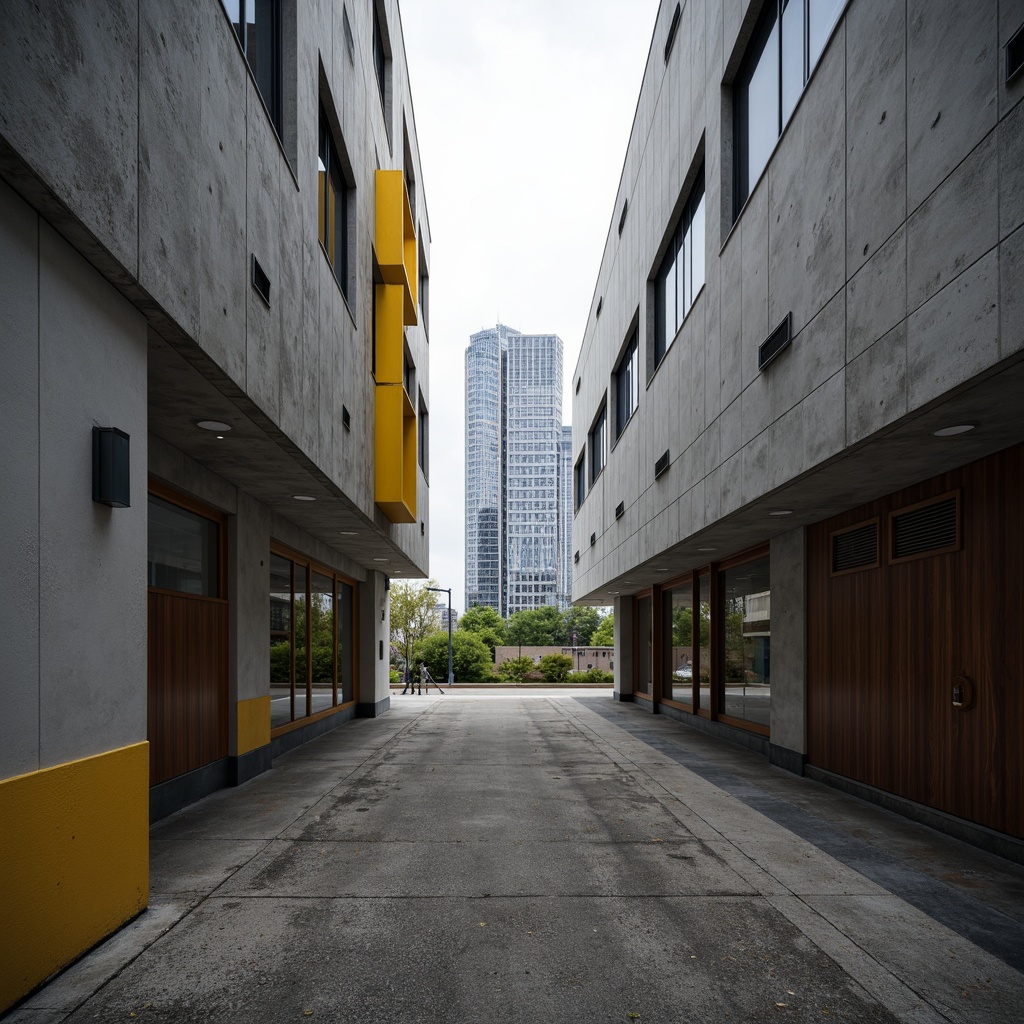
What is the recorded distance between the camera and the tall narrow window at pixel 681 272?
1334 cm

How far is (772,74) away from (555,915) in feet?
32.7

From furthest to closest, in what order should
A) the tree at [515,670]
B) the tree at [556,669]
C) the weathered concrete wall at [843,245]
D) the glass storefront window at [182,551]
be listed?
the tree at [515,670], the tree at [556,669], the glass storefront window at [182,551], the weathered concrete wall at [843,245]

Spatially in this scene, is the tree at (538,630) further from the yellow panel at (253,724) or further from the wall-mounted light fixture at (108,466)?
the wall-mounted light fixture at (108,466)

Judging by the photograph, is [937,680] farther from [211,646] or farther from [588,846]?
[211,646]

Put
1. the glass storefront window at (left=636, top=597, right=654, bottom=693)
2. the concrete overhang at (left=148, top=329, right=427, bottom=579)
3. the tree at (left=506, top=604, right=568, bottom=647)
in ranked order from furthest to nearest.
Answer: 1. the tree at (left=506, top=604, right=568, bottom=647)
2. the glass storefront window at (left=636, top=597, right=654, bottom=693)
3. the concrete overhang at (left=148, top=329, right=427, bottom=579)

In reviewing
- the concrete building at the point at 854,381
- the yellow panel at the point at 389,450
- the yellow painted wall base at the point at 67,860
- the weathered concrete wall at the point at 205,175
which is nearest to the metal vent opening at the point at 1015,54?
the concrete building at the point at 854,381

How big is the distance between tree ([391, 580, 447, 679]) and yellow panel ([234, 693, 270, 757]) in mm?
40732

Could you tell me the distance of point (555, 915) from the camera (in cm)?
546

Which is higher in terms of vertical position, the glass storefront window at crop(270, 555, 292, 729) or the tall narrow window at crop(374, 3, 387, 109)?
the tall narrow window at crop(374, 3, 387, 109)

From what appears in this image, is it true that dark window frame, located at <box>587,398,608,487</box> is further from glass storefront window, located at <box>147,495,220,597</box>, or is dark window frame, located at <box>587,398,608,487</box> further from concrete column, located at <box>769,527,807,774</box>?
glass storefront window, located at <box>147,495,220,597</box>

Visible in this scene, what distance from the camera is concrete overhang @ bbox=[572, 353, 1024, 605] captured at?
5.54 metres

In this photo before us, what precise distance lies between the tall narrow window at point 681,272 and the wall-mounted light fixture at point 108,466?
9.89m

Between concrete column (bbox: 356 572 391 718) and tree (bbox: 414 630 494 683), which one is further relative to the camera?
tree (bbox: 414 630 494 683)

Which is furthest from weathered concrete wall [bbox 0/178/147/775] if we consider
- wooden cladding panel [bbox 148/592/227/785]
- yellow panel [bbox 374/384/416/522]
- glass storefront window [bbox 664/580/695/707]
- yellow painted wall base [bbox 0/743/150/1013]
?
glass storefront window [bbox 664/580/695/707]
